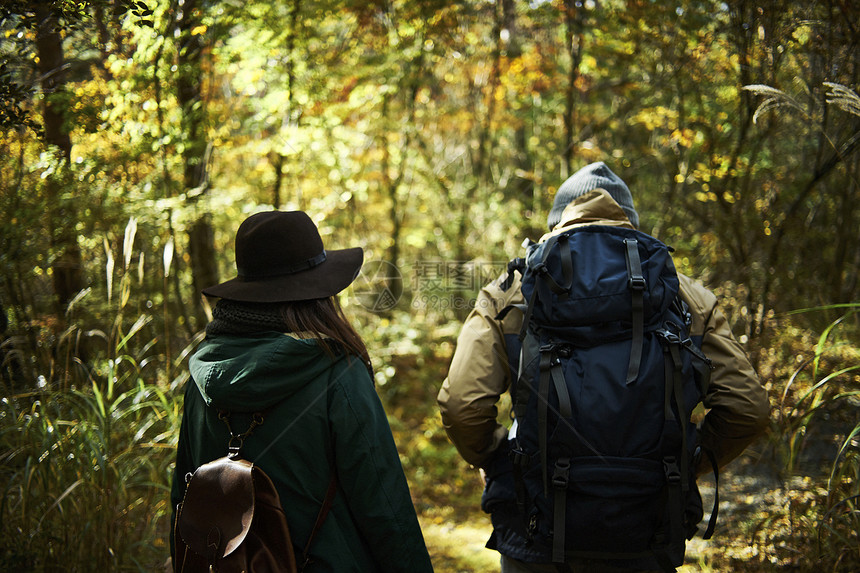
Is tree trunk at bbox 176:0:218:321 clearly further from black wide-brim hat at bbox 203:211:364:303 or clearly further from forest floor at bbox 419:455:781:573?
black wide-brim hat at bbox 203:211:364:303

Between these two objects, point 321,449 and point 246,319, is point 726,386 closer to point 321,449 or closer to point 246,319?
point 321,449

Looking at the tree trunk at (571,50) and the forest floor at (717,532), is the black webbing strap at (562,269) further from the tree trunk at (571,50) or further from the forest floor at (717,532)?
the tree trunk at (571,50)

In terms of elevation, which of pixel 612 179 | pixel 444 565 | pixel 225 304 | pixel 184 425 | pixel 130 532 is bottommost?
pixel 444 565

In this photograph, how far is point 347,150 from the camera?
620 cm

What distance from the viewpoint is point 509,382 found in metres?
2.04

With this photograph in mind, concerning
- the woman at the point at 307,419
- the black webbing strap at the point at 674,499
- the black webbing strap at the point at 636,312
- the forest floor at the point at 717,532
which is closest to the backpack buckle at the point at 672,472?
the black webbing strap at the point at 674,499

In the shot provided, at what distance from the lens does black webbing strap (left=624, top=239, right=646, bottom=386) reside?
1630 millimetres

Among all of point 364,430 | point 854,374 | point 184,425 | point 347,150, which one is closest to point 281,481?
point 364,430

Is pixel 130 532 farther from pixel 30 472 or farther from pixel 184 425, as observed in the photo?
pixel 184 425

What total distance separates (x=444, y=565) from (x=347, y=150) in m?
4.27

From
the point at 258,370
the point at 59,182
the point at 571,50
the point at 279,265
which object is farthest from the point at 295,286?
the point at 571,50

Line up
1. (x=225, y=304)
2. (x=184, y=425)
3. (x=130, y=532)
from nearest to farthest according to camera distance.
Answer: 1. (x=225, y=304)
2. (x=184, y=425)
3. (x=130, y=532)

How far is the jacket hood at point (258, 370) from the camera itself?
4.78 ft

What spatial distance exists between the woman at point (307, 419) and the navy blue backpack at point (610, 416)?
0.44 m
